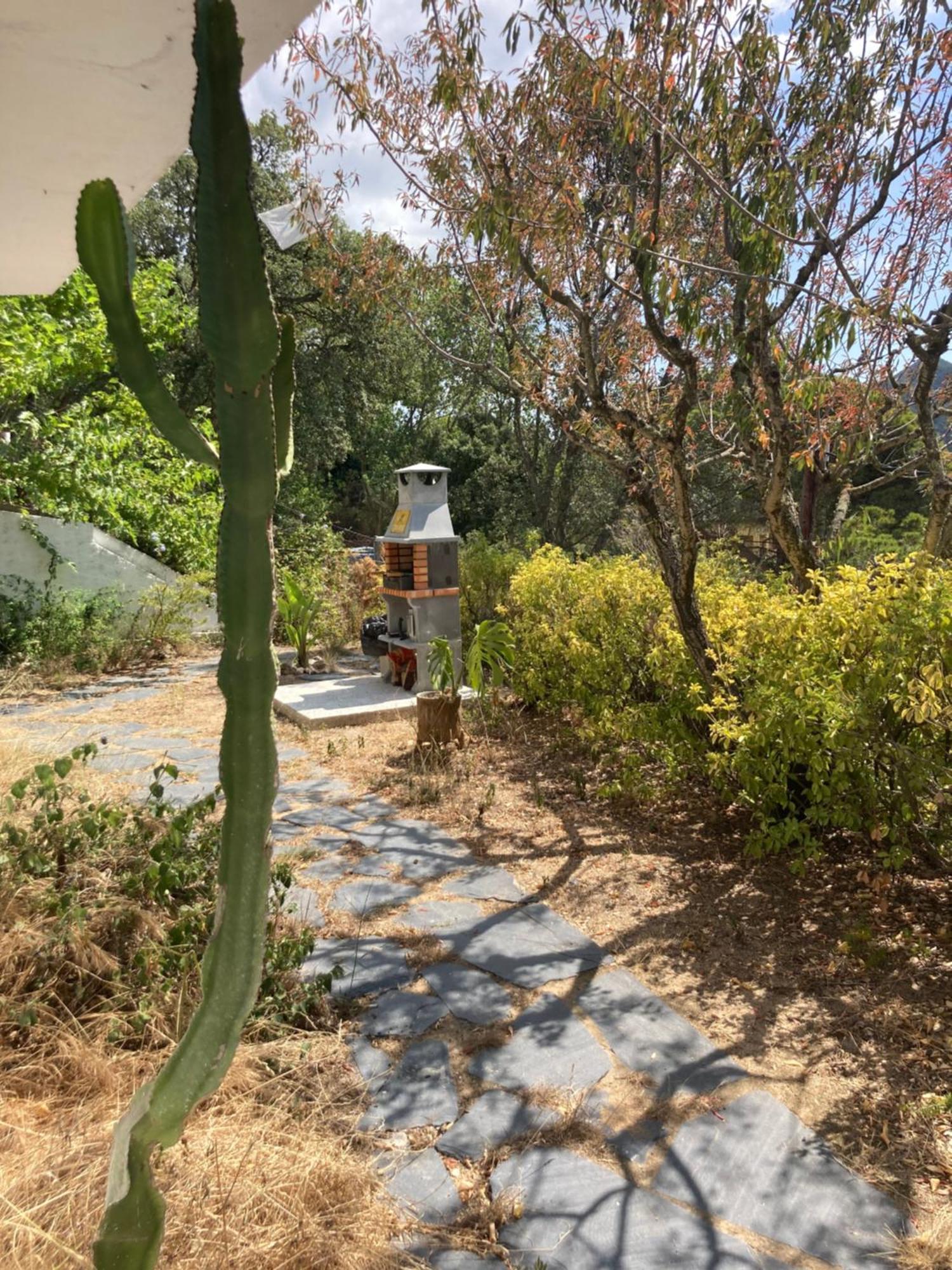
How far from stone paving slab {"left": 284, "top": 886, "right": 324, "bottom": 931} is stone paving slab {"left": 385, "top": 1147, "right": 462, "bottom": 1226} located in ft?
4.28

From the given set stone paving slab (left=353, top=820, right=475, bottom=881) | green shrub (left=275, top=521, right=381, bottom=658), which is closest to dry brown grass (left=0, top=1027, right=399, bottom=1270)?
stone paving slab (left=353, top=820, right=475, bottom=881)

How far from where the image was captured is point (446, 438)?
20250 millimetres

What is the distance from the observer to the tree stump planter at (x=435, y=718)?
5730 millimetres

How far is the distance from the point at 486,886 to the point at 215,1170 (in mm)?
2193

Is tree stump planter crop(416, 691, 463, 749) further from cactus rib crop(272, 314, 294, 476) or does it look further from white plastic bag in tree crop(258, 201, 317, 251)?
cactus rib crop(272, 314, 294, 476)

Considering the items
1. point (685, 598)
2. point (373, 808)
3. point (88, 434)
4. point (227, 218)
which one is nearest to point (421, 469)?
point (373, 808)

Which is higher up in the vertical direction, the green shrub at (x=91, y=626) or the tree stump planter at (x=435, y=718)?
the green shrub at (x=91, y=626)

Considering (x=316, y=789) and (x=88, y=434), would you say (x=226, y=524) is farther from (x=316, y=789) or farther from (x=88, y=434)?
(x=88, y=434)

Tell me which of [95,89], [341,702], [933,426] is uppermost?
[95,89]

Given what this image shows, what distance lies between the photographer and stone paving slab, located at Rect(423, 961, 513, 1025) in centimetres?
286

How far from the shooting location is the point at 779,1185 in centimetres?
207

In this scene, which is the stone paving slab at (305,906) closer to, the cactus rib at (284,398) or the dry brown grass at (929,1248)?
the dry brown grass at (929,1248)

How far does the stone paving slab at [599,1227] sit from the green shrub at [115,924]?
0.93 meters

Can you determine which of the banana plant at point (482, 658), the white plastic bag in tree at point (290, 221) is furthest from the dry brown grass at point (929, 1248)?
the white plastic bag in tree at point (290, 221)
